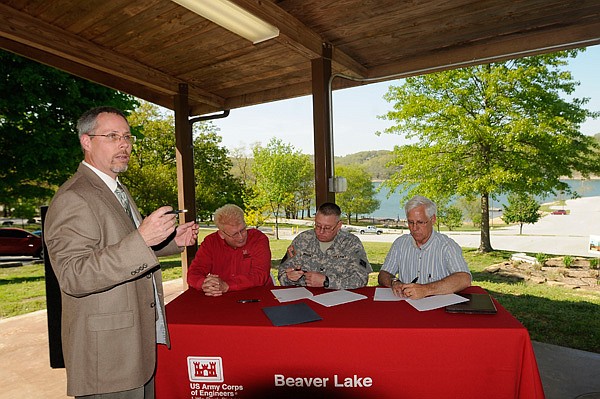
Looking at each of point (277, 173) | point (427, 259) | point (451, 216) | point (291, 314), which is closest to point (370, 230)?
point (277, 173)

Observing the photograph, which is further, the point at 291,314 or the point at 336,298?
the point at 336,298

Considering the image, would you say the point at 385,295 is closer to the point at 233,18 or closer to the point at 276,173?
the point at 233,18

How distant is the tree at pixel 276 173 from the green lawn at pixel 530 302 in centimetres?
820

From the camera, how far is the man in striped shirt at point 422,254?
2520 millimetres

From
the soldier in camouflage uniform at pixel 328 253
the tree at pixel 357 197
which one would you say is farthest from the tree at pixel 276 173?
the soldier in camouflage uniform at pixel 328 253

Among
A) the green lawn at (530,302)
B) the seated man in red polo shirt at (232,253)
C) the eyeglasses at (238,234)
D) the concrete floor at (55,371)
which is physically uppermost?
the eyeglasses at (238,234)

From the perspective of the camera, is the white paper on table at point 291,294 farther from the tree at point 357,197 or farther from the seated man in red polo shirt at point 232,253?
the tree at point 357,197

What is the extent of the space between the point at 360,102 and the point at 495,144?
37.6m

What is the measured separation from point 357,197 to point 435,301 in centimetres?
3067

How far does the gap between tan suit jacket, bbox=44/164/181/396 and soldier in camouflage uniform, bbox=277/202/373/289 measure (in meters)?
1.45

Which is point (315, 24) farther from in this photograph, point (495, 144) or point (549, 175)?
point (549, 175)

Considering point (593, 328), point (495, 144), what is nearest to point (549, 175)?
point (495, 144)

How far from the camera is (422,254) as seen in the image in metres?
2.67

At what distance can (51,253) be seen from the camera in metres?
1.24
